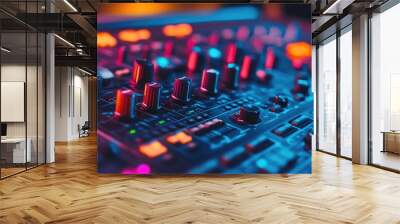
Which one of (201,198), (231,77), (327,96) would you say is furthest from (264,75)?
(327,96)

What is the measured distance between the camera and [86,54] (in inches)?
559

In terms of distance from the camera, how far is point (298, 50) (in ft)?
22.1

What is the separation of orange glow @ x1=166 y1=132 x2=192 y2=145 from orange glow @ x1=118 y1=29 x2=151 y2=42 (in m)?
1.86

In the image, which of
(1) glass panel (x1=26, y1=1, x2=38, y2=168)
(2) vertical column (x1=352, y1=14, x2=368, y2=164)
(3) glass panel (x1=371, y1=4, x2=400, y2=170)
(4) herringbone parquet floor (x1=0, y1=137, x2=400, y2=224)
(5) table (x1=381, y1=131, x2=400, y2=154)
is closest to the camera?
(4) herringbone parquet floor (x1=0, y1=137, x2=400, y2=224)

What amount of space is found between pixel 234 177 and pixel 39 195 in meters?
3.21

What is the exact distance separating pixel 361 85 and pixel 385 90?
0.54 meters

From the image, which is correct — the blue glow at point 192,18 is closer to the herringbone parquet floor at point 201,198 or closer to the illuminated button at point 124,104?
the illuminated button at point 124,104

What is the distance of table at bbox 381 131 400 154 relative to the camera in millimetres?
8062

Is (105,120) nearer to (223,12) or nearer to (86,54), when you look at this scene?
(223,12)

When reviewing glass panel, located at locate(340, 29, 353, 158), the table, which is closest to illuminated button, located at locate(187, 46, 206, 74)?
glass panel, located at locate(340, 29, 353, 158)

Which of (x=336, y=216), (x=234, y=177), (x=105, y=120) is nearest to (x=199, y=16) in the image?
(x=105, y=120)

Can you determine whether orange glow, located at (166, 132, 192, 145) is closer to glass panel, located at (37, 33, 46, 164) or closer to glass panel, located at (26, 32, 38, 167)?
glass panel, located at (26, 32, 38, 167)

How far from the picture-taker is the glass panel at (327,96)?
1042cm

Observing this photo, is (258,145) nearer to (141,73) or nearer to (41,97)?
(141,73)
